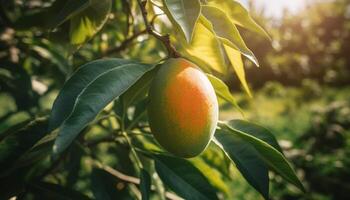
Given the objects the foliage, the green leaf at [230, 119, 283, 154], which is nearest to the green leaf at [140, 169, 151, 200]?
the green leaf at [230, 119, 283, 154]

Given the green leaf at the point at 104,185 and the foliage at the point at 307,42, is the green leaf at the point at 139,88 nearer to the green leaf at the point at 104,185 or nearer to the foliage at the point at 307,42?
the green leaf at the point at 104,185

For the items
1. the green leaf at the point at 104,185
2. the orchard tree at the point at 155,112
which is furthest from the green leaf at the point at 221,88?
the green leaf at the point at 104,185

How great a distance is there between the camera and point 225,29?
0.96 metres

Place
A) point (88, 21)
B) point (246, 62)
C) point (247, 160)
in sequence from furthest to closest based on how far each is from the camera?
point (246, 62) < point (88, 21) < point (247, 160)

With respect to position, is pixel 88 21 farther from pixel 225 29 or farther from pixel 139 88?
pixel 225 29

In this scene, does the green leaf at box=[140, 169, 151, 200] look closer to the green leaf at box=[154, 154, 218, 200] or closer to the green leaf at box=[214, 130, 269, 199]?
the green leaf at box=[154, 154, 218, 200]

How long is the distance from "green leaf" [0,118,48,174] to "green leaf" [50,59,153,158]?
25 centimetres

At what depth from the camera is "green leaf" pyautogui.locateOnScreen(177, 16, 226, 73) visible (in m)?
1.04

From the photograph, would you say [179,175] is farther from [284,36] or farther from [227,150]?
[284,36]

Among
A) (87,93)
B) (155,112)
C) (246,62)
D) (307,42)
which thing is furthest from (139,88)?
(307,42)

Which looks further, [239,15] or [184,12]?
[239,15]

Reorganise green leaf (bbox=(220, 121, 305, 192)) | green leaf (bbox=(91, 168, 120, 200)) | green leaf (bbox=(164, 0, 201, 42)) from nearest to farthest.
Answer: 1. green leaf (bbox=(164, 0, 201, 42))
2. green leaf (bbox=(220, 121, 305, 192))
3. green leaf (bbox=(91, 168, 120, 200))

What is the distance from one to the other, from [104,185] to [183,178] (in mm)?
257

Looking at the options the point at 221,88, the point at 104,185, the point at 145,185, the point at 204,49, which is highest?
the point at 204,49
